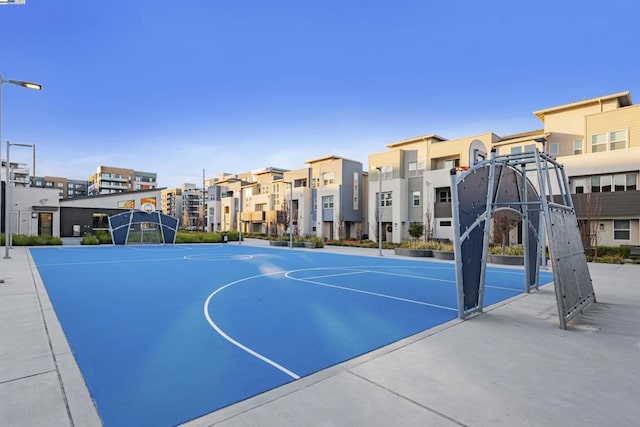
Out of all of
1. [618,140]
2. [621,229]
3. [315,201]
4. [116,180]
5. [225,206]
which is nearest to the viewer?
[621,229]

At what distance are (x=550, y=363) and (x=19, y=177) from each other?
101133mm

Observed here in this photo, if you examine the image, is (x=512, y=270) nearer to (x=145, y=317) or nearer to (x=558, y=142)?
(x=145, y=317)

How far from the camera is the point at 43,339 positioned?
6.34 meters

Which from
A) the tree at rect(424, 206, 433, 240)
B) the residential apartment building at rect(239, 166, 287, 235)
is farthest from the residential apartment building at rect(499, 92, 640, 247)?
the residential apartment building at rect(239, 166, 287, 235)

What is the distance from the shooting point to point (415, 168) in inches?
1633

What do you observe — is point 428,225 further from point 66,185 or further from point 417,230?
point 66,185

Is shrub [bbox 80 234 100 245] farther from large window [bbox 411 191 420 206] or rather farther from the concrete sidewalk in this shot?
large window [bbox 411 191 420 206]

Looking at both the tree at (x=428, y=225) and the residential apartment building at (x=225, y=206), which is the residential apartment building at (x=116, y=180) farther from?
the tree at (x=428, y=225)

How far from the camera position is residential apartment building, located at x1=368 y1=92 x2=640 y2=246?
85.5 ft

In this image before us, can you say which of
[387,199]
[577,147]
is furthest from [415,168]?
[577,147]

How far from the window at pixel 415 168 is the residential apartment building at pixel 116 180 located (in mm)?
91118

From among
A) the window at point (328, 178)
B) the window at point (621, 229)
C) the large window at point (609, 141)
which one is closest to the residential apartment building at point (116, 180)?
the window at point (328, 178)

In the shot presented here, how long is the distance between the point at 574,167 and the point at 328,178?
102 ft

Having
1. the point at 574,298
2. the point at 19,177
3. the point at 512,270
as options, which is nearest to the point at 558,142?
the point at 512,270
